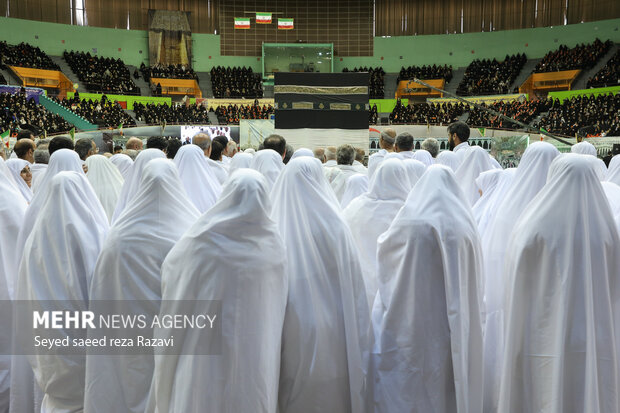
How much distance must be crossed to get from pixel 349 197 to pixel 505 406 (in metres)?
2.30

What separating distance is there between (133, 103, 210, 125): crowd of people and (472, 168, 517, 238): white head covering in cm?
1938

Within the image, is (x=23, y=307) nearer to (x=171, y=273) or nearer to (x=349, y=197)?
(x=171, y=273)

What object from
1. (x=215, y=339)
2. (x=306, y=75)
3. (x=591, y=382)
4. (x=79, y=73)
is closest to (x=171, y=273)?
(x=215, y=339)

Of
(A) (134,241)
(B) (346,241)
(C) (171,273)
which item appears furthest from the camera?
(B) (346,241)

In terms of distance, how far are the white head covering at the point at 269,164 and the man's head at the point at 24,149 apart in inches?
88.2

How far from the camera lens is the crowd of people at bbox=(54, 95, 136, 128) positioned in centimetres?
2078

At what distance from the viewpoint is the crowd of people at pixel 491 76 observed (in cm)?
2545

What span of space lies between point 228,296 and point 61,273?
3.37 ft

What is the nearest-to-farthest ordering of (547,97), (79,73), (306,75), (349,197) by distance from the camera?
(349,197)
(306,75)
(547,97)
(79,73)

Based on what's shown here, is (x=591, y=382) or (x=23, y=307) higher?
(x=23, y=307)

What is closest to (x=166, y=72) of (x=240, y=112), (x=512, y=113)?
(x=240, y=112)

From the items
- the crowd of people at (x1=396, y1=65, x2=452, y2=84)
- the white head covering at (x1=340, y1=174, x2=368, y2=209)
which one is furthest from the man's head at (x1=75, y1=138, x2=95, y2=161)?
the crowd of people at (x1=396, y1=65, x2=452, y2=84)

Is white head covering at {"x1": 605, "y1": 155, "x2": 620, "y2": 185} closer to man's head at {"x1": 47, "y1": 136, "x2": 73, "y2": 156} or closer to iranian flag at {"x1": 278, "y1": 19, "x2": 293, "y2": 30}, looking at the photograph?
→ man's head at {"x1": 47, "y1": 136, "x2": 73, "y2": 156}

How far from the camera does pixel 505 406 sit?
8.34ft
